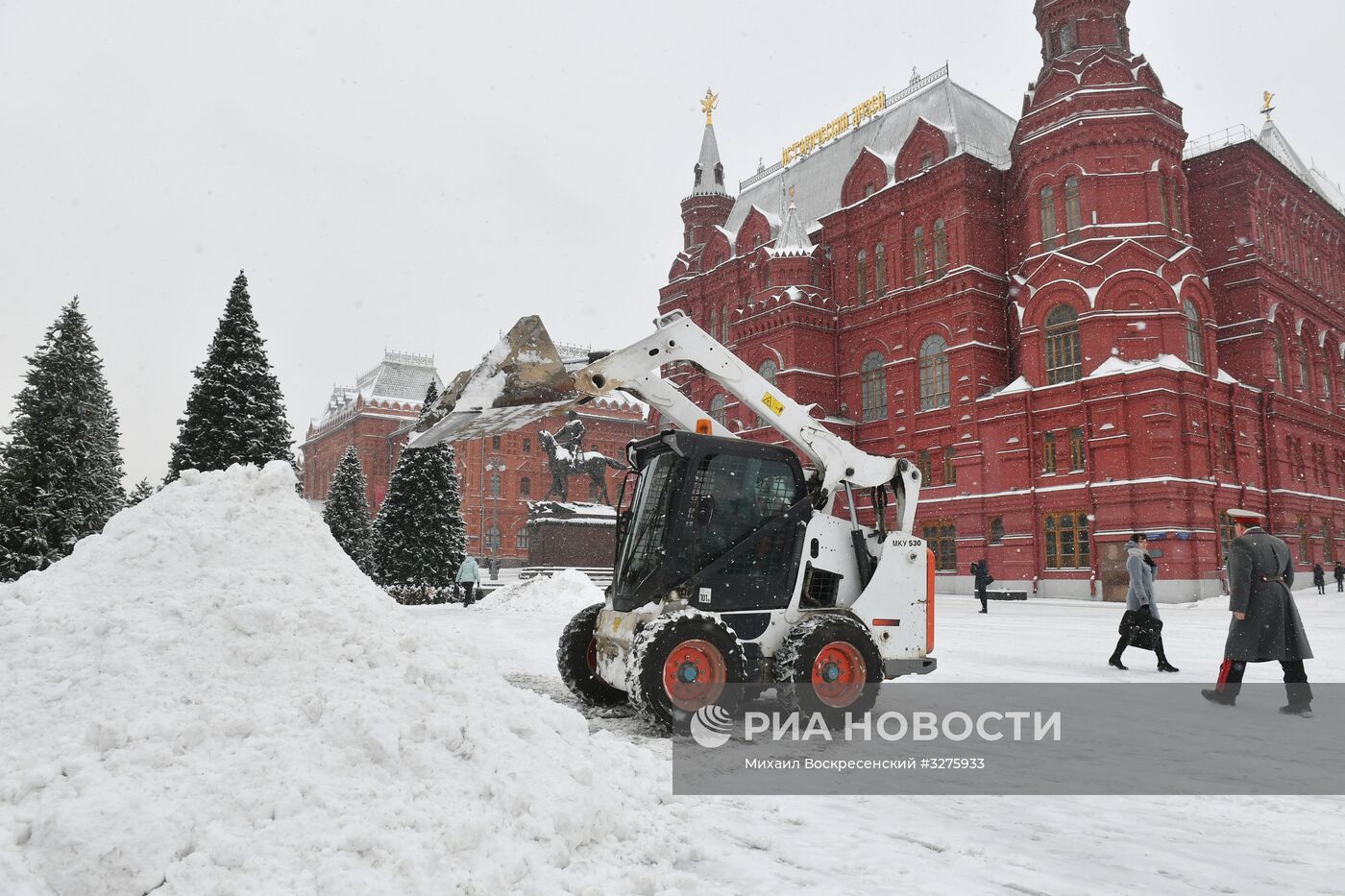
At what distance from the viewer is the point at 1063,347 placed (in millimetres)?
32188

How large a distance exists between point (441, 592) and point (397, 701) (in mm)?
25916

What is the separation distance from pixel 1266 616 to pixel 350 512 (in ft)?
128

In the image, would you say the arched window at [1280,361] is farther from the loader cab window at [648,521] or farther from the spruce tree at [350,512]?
the spruce tree at [350,512]

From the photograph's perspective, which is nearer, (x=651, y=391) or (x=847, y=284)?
(x=651, y=391)

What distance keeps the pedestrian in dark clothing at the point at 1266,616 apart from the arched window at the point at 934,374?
29.7 metres

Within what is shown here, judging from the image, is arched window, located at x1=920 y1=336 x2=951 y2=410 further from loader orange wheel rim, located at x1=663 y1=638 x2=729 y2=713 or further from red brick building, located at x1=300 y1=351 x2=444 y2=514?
red brick building, located at x1=300 y1=351 x2=444 y2=514

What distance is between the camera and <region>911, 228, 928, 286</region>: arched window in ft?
126

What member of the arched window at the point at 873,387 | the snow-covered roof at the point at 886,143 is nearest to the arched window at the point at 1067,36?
the snow-covered roof at the point at 886,143

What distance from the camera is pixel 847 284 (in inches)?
1660

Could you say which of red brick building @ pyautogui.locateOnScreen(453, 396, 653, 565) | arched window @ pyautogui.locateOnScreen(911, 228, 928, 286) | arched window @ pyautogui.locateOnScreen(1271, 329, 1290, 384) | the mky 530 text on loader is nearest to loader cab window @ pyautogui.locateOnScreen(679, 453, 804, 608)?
the mky 530 text on loader

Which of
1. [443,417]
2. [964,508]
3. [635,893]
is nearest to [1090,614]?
[964,508]

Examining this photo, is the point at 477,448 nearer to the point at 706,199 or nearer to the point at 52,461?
the point at 706,199

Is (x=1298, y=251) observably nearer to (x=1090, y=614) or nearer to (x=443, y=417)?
(x=1090, y=614)

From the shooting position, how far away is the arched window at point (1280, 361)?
34.9 meters
